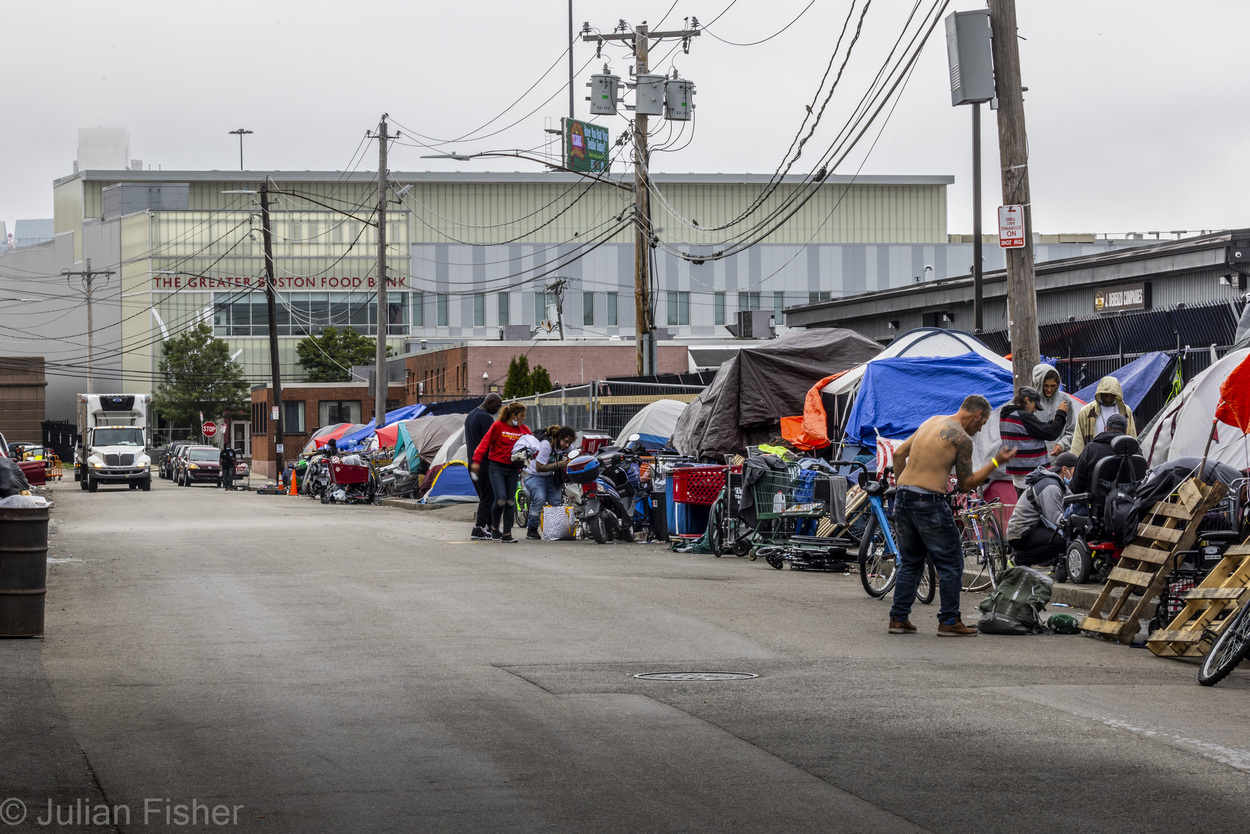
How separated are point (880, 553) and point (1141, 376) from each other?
7.00 m

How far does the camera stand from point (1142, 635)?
1146cm

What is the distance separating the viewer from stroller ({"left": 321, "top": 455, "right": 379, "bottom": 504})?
1516 inches

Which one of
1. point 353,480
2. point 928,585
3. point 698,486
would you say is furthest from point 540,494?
point 353,480

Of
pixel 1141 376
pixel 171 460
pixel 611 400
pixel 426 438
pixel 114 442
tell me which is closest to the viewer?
pixel 1141 376

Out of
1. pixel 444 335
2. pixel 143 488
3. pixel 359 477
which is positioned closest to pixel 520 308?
pixel 444 335

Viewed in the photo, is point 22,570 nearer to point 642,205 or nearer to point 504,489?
point 504,489

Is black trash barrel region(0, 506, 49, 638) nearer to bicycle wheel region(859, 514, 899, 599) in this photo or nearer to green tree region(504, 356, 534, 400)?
bicycle wheel region(859, 514, 899, 599)

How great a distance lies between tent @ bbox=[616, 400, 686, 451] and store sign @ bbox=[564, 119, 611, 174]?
12295mm

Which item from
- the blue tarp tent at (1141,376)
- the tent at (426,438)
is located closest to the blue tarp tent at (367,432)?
the tent at (426,438)

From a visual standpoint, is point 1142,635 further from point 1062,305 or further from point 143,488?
point 143,488

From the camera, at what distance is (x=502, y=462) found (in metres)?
20.8

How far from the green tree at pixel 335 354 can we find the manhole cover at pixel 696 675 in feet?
264

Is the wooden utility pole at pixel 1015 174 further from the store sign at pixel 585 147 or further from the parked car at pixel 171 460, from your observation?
the parked car at pixel 171 460

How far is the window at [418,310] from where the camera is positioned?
9775 centimetres
